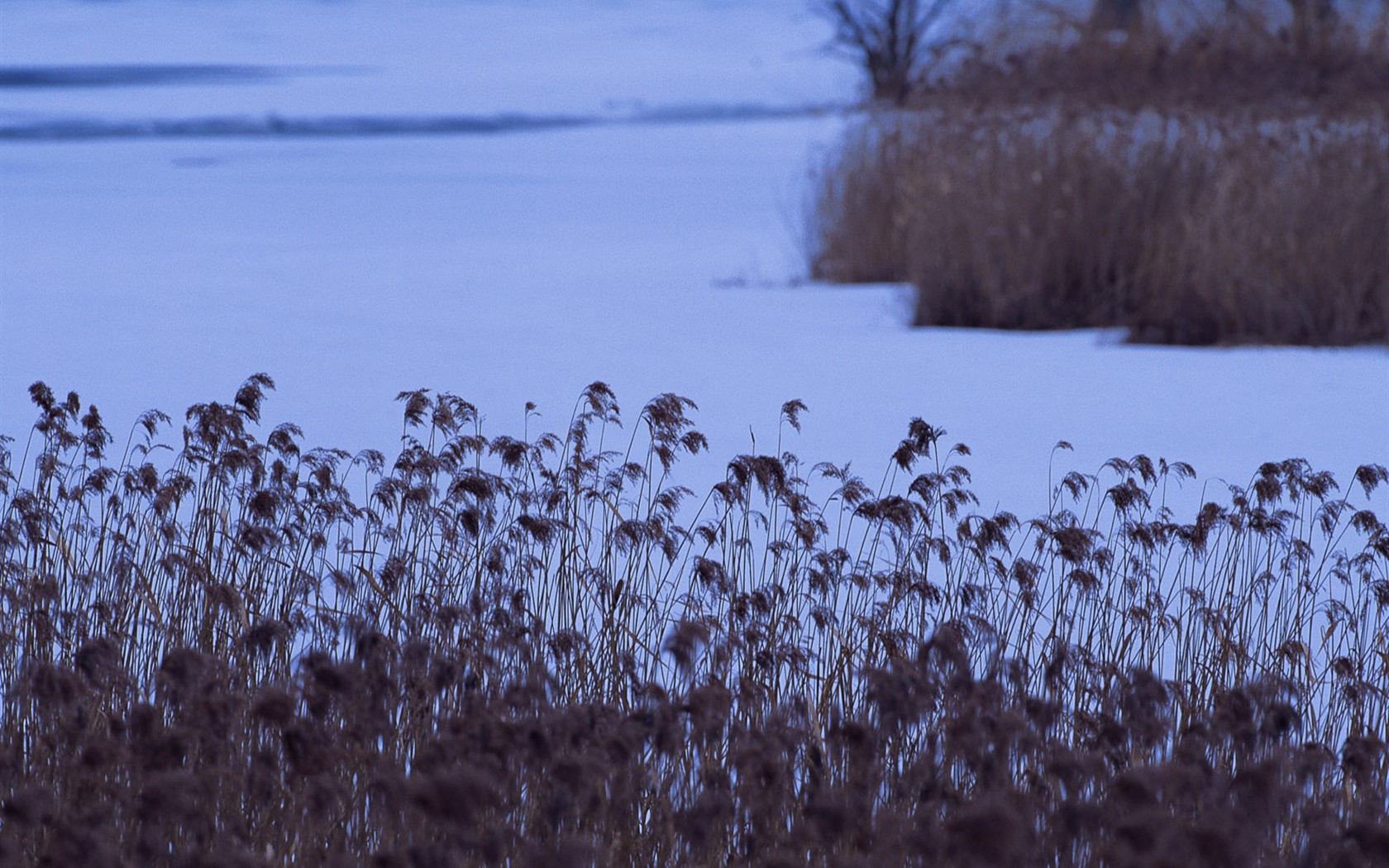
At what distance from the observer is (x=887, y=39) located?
56.1ft

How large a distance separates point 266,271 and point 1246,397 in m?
7.43

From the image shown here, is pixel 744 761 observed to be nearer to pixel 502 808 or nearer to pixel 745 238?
pixel 502 808

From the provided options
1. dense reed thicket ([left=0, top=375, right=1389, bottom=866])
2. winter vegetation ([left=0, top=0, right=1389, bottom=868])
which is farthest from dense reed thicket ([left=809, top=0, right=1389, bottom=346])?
dense reed thicket ([left=0, top=375, right=1389, bottom=866])

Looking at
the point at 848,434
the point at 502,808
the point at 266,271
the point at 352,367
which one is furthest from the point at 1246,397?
the point at 266,271

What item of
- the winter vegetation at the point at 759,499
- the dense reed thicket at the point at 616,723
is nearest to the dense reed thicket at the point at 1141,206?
the winter vegetation at the point at 759,499

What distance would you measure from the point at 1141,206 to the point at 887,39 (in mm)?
8279

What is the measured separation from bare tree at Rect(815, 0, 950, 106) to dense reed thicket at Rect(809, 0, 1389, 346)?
200 cm

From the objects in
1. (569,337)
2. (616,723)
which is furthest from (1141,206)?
(616,723)

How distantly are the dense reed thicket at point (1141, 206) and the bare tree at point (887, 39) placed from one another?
78.9 inches

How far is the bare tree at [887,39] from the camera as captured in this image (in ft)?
46.2

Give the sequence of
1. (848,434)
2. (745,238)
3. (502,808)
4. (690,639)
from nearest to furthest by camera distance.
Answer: (690,639) → (502,808) → (848,434) → (745,238)

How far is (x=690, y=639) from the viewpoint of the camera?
2082 mm

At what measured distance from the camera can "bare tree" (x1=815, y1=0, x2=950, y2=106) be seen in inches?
555

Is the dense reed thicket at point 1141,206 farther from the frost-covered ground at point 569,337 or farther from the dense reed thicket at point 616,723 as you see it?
the dense reed thicket at point 616,723
